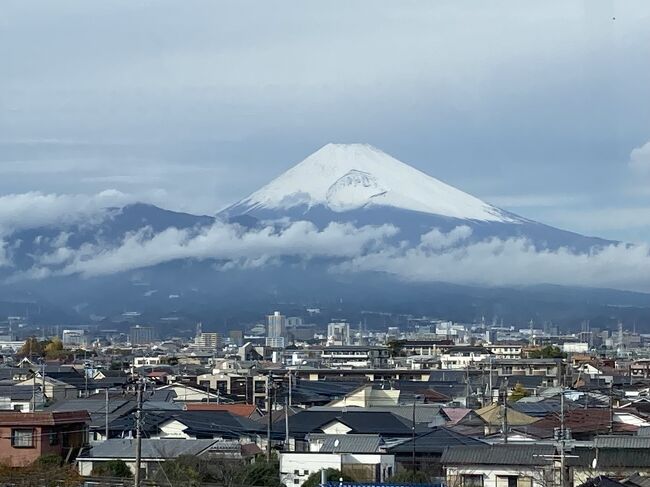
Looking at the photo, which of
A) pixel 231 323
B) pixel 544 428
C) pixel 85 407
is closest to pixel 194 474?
pixel 544 428

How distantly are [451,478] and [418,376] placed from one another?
36.1m

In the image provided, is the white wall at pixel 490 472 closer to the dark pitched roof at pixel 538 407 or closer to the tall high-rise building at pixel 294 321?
the dark pitched roof at pixel 538 407

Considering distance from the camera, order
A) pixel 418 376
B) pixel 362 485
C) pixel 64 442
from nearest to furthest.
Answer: pixel 362 485
pixel 64 442
pixel 418 376

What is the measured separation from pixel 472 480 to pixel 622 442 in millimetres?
2980

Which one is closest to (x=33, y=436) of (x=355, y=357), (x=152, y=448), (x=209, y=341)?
(x=152, y=448)

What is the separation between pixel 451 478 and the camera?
19062mm

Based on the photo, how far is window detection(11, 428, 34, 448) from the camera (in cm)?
2102

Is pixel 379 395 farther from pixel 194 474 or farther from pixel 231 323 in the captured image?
pixel 231 323

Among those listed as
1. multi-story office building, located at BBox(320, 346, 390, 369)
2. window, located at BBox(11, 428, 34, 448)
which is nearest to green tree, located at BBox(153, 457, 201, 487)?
window, located at BBox(11, 428, 34, 448)

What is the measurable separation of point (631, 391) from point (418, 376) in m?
14.2

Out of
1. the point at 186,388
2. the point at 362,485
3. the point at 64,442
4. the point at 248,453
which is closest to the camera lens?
the point at 362,485

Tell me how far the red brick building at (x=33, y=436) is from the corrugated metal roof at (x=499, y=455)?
19.6 ft

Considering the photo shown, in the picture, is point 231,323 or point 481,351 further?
point 231,323

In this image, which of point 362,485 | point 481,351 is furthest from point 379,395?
point 481,351
